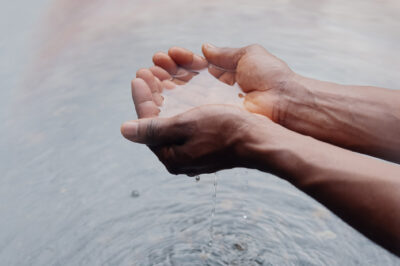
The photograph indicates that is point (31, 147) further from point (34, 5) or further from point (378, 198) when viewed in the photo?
point (378, 198)

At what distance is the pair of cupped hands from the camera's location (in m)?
1.27

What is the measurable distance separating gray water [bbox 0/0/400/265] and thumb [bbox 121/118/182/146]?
496 millimetres

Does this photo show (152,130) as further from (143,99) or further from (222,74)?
(222,74)

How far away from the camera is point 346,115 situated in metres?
1.46

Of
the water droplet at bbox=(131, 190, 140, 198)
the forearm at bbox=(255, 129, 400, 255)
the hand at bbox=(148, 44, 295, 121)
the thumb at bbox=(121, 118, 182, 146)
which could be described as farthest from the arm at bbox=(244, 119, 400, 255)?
the water droplet at bbox=(131, 190, 140, 198)

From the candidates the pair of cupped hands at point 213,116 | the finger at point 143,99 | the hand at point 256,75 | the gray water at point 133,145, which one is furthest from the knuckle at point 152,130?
the gray water at point 133,145

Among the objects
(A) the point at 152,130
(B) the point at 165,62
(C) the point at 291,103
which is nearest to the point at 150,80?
(B) the point at 165,62

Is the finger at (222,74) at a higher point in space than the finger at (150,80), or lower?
lower

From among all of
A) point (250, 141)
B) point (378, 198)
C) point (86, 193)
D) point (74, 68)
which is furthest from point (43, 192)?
point (378, 198)

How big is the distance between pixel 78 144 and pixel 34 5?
1.10m

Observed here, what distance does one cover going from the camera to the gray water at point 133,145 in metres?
1.61

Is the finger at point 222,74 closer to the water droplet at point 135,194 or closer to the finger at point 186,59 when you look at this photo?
the finger at point 186,59

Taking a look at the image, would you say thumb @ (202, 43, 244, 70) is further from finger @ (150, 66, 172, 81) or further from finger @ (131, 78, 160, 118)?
finger @ (131, 78, 160, 118)

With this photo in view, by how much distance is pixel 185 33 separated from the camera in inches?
97.9
